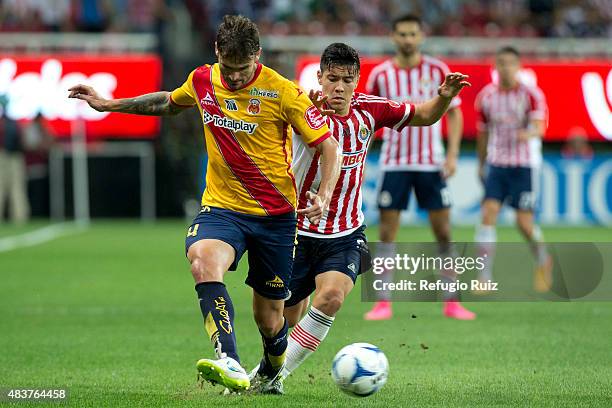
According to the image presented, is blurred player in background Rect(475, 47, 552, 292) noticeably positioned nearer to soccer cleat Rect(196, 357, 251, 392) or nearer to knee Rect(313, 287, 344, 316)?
knee Rect(313, 287, 344, 316)

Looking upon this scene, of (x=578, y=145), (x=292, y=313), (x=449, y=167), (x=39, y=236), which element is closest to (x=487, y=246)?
(x=449, y=167)

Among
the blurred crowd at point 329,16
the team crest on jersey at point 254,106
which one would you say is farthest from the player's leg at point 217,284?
the blurred crowd at point 329,16

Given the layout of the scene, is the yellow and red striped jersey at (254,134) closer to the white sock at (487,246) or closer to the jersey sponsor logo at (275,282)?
the jersey sponsor logo at (275,282)

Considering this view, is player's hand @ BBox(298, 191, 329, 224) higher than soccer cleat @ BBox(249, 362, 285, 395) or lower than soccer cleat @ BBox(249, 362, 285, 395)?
higher

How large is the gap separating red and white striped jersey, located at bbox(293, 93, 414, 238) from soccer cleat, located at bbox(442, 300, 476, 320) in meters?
3.48

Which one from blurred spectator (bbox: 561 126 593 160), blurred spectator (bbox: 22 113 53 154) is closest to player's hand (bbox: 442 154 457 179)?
blurred spectator (bbox: 561 126 593 160)

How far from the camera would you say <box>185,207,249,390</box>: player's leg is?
18.2 feet

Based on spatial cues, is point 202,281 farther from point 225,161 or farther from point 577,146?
point 577,146

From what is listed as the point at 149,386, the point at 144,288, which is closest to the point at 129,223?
the point at 144,288

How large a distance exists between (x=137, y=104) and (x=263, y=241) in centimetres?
110

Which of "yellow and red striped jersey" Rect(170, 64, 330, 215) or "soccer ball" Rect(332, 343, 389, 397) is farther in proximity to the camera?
"yellow and red striped jersey" Rect(170, 64, 330, 215)

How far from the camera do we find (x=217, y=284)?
5.91 meters

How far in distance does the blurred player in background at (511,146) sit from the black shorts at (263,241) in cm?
564

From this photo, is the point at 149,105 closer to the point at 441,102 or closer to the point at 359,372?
the point at 441,102
